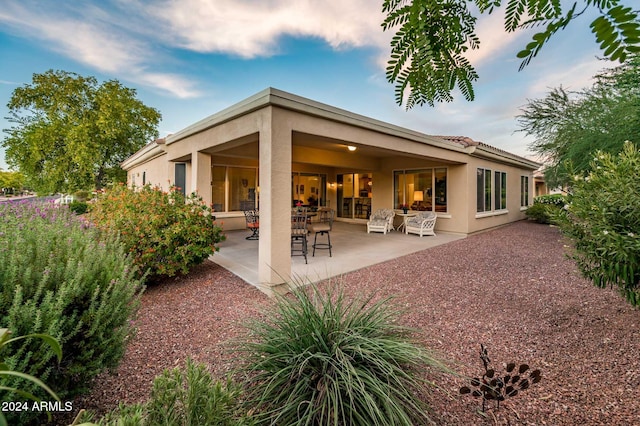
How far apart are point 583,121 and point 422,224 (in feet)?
21.3

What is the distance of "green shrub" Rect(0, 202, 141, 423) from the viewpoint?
72.5 inches

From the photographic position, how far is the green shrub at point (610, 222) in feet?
9.37

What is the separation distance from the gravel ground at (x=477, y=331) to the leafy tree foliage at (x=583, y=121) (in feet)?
6.39

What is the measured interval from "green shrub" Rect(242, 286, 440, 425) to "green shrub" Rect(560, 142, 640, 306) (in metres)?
2.37

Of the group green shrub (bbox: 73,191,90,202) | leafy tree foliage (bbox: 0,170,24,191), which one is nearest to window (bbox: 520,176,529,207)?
green shrub (bbox: 73,191,90,202)

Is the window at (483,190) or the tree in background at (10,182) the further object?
the tree in background at (10,182)

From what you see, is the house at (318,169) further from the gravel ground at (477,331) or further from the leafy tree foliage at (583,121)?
the leafy tree foliage at (583,121)

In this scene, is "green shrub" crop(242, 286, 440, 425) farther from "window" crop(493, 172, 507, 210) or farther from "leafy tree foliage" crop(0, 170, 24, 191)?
"leafy tree foliage" crop(0, 170, 24, 191)

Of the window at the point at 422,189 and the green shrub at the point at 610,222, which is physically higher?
the window at the point at 422,189

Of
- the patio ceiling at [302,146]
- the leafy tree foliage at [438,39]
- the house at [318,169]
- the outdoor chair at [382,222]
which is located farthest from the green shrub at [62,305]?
the outdoor chair at [382,222]

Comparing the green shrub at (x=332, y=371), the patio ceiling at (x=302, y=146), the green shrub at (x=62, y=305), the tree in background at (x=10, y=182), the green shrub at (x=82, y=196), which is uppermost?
the tree in background at (x=10, y=182)

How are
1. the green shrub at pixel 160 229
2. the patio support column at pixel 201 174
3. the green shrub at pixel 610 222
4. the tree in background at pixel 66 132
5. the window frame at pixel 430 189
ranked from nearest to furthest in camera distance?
the green shrub at pixel 610 222 < the green shrub at pixel 160 229 < the patio support column at pixel 201 174 < the window frame at pixel 430 189 < the tree in background at pixel 66 132

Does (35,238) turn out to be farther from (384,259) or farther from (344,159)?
(344,159)

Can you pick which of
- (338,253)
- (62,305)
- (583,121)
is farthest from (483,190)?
(62,305)
